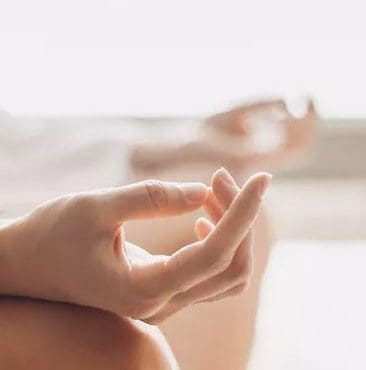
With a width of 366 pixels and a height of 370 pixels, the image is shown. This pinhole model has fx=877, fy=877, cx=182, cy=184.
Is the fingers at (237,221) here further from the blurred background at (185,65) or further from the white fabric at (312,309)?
the blurred background at (185,65)

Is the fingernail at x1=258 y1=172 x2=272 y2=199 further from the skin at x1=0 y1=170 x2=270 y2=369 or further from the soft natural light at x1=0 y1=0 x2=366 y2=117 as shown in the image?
the soft natural light at x1=0 y1=0 x2=366 y2=117

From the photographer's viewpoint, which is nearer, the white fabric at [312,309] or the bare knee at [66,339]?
the bare knee at [66,339]

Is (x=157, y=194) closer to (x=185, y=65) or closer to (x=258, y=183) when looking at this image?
(x=258, y=183)

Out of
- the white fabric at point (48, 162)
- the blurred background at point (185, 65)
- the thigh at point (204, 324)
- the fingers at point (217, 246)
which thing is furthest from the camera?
the blurred background at point (185, 65)

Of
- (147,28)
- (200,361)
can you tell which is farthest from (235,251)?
(147,28)

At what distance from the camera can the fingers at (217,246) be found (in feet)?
1.61

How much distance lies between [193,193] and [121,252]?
54mm

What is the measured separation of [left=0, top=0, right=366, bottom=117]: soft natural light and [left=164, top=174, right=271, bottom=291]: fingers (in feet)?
2.33

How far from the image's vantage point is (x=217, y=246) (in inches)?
19.4

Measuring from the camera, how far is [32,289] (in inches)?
20.4

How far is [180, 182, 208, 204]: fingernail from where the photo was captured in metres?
0.51

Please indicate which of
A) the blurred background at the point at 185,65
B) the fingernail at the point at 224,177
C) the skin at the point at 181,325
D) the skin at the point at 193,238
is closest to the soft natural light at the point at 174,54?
the blurred background at the point at 185,65

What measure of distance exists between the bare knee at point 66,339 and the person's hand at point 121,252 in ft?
0.03

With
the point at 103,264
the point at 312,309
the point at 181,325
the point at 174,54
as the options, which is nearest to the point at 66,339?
the point at 103,264
